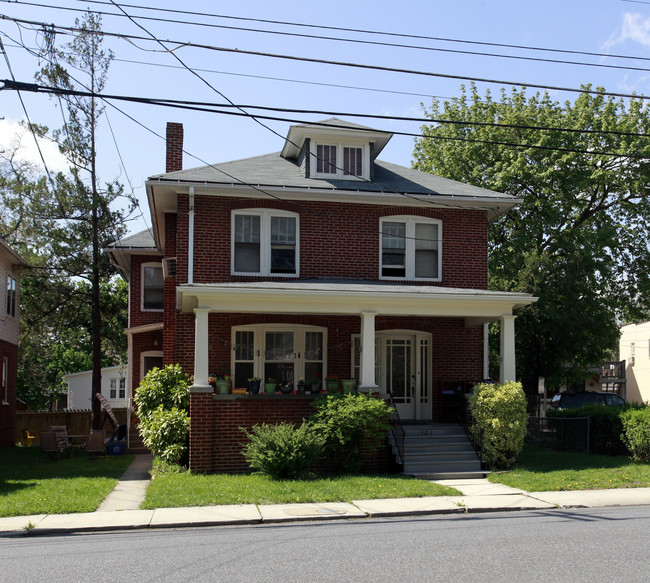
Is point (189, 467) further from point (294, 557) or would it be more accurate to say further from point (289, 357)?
point (294, 557)

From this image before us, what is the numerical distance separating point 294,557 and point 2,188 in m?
33.4

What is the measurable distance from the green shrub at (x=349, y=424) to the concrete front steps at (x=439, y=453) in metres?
0.93

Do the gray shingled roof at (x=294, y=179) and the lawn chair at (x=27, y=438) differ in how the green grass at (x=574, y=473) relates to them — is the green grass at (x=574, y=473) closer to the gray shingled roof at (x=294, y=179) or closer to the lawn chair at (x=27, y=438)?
the gray shingled roof at (x=294, y=179)

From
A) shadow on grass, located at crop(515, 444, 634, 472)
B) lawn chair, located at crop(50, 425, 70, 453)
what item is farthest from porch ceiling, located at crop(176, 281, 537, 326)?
lawn chair, located at crop(50, 425, 70, 453)

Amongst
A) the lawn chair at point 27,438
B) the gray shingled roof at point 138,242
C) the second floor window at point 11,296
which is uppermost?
the gray shingled roof at point 138,242

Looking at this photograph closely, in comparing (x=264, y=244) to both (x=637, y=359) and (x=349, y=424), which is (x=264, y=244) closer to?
(x=349, y=424)

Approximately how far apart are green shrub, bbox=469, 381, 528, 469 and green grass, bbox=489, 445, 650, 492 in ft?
1.30

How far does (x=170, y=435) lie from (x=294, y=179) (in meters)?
7.05

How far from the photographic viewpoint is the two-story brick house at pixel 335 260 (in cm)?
1695

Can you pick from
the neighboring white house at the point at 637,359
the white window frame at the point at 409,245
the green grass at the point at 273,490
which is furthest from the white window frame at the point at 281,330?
the neighboring white house at the point at 637,359

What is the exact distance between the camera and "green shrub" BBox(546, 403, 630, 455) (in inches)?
641

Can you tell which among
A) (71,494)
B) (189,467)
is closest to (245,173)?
(189,467)

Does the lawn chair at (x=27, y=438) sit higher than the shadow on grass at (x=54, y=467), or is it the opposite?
the shadow on grass at (x=54, y=467)

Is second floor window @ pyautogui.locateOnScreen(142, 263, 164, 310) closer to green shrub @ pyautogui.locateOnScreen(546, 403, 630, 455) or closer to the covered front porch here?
the covered front porch
